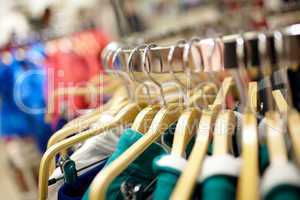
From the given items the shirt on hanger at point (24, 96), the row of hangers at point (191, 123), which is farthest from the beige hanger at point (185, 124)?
the shirt on hanger at point (24, 96)

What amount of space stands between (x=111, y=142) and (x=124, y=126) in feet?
0.16

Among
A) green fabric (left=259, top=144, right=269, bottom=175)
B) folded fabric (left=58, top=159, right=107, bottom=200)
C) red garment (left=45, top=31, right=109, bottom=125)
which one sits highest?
red garment (left=45, top=31, right=109, bottom=125)

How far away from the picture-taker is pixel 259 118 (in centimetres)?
56

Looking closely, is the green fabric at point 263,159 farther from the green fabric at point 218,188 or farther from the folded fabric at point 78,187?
the folded fabric at point 78,187

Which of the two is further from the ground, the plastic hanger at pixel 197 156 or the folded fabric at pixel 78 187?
the plastic hanger at pixel 197 156

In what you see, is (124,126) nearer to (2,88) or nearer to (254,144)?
(254,144)

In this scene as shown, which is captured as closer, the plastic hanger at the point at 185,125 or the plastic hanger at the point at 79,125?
the plastic hanger at the point at 185,125

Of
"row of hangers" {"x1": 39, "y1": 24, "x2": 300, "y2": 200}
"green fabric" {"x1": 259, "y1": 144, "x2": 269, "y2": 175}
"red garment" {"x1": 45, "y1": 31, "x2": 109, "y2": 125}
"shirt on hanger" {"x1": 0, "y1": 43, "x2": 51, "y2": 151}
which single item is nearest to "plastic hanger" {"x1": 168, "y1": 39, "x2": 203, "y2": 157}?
"row of hangers" {"x1": 39, "y1": 24, "x2": 300, "y2": 200}

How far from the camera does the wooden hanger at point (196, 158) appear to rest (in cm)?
40

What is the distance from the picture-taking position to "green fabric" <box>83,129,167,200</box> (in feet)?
1.72

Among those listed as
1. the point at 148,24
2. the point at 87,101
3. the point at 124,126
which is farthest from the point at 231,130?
the point at 148,24

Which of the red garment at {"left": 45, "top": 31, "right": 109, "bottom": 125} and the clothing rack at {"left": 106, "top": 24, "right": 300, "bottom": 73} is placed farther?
the red garment at {"left": 45, "top": 31, "right": 109, "bottom": 125}

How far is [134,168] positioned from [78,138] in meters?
0.15

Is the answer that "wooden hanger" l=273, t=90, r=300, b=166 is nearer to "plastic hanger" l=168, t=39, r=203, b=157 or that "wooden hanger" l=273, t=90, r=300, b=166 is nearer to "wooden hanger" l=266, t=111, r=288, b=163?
"wooden hanger" l=266, t=111, r=288, b=163
